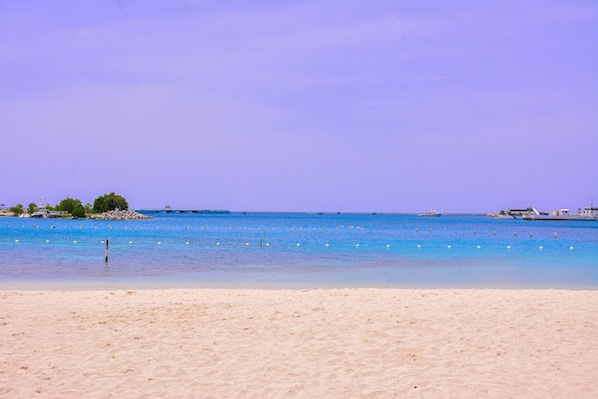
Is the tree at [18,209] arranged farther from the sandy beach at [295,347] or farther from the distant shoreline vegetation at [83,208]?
the sandy beach at [295,347]

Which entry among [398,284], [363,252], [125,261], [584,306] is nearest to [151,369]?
[584,306]

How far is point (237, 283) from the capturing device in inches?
786

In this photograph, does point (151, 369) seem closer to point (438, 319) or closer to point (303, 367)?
point (303, 367)

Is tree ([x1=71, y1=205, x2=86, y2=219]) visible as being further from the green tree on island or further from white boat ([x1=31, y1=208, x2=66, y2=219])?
white boat ([x1=31, y1=208, x2=66, y2=219])

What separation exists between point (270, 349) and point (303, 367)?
1.10 meters

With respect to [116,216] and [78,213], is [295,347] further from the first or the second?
[78,213]

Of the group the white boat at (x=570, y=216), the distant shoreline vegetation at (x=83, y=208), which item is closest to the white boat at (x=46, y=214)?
the distant shoreline vegetation at (x=83, y=208)

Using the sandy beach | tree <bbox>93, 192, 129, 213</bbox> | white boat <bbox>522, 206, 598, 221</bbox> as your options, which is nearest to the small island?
tree <bbox>93, 192, 129, 213</bbox>

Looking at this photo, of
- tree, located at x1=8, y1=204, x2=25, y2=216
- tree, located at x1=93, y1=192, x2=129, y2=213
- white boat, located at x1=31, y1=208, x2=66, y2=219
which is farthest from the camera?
tree, located at x1=8, y1=204, x2=25, y2=216

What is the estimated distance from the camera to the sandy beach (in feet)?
24.1

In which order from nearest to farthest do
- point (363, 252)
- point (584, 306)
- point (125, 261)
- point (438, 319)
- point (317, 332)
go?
point (317, 332) → point (438, 319) → point (584, 306) → point (125, 261) → point (363, 252)

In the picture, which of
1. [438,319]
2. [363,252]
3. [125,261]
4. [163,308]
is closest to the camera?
[438,319]

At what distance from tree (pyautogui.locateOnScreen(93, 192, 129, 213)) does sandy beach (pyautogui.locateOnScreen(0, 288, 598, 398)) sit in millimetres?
114627

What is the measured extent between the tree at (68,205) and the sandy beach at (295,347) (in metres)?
117
